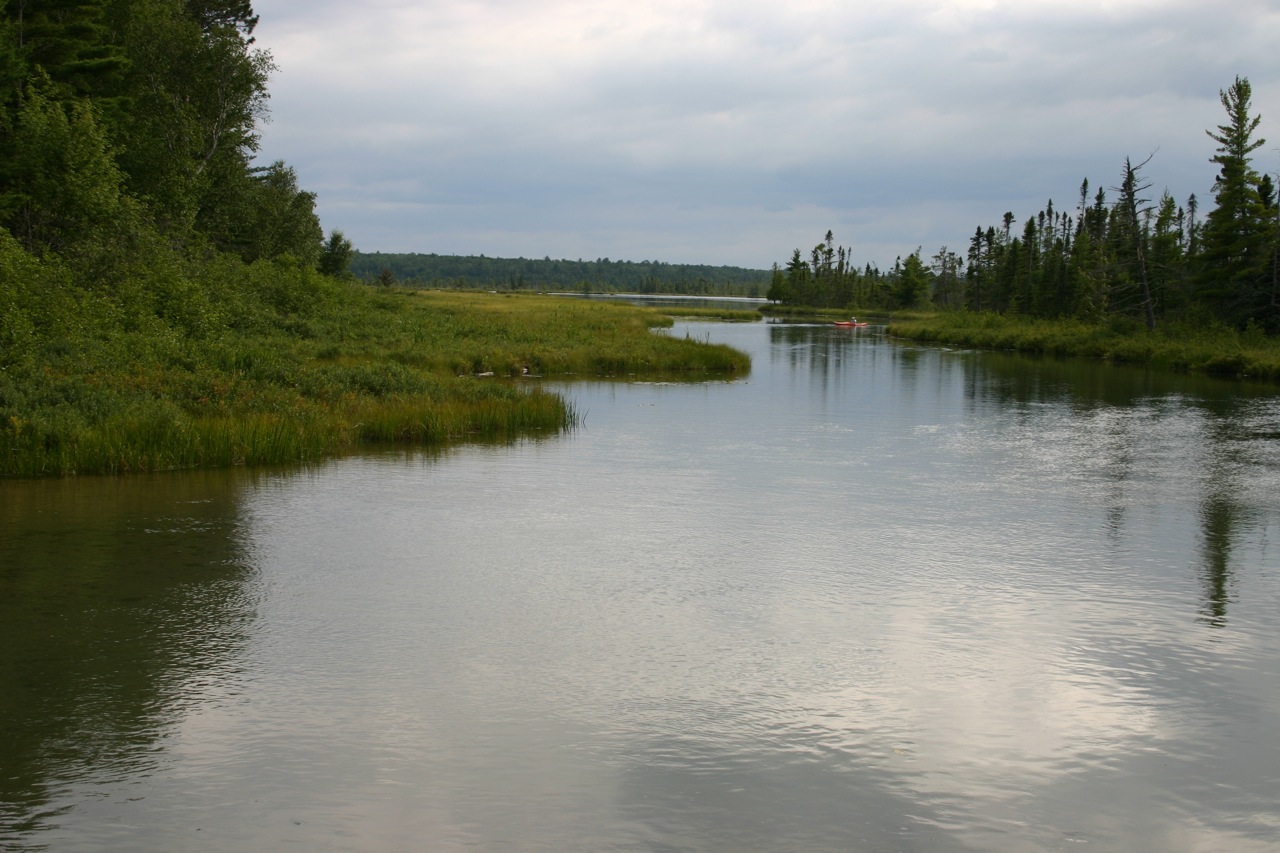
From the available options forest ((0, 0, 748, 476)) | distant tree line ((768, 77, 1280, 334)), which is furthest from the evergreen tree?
forest ((0, 0, 748, 476))

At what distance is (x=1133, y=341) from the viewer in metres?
50.2

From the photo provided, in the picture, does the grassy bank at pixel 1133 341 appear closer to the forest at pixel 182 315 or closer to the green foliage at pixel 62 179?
the forest at pixel 182 315

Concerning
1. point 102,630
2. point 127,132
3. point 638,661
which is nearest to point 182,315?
point 127,132

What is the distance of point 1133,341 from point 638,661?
Result: 155 ft

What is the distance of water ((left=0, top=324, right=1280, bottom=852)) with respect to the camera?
259 inches

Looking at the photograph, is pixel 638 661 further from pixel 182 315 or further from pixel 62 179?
pixel 62 179

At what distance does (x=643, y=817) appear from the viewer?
651 centimetres

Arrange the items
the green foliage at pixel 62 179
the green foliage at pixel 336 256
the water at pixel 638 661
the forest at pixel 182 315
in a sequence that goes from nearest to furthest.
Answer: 1. the water at pixel 638 661
2. the forest at pixel 182 315
3. the green foliage at pixel 62 179
4. the green foliage at pixel 336 256

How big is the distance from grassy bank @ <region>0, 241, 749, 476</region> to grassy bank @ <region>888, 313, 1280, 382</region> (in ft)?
89.0

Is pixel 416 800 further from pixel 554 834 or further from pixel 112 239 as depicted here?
pixel 112 239

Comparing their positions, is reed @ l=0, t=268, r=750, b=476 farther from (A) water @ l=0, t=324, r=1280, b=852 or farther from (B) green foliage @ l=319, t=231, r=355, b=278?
(B) green foliage @ l=319, t=231, r=355, b=278

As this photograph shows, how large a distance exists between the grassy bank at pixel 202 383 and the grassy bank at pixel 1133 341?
27.1 meters

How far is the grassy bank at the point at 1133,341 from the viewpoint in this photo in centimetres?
4203

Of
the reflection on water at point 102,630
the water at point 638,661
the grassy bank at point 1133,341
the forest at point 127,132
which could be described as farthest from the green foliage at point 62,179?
the grassy bank at point 1133,341
